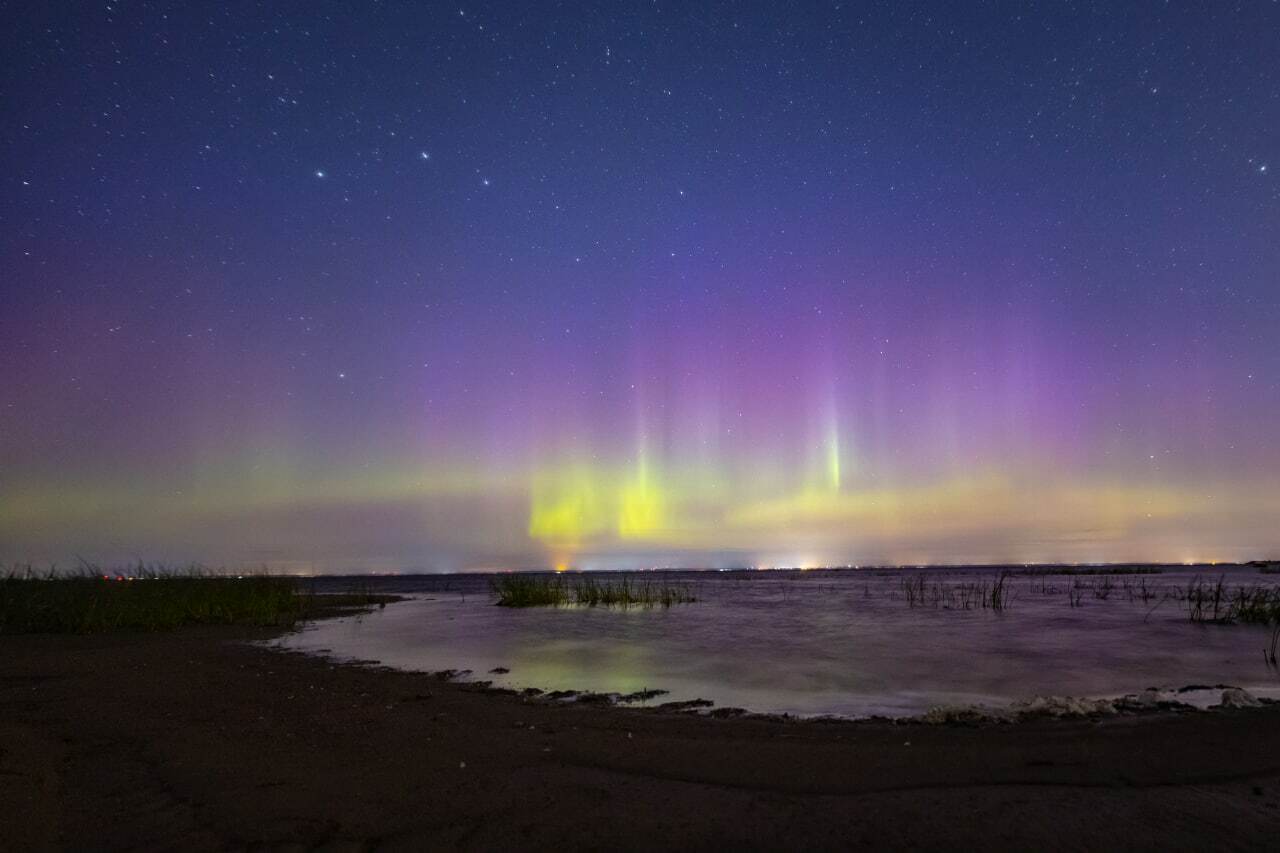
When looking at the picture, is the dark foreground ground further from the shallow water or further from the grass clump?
the grass clump

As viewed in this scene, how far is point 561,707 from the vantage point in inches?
368

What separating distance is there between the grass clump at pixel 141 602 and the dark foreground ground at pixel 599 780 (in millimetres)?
14871

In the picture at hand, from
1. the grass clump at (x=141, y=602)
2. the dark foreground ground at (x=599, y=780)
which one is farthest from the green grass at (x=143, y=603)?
the dark foreground ground at (x=599, y=780)

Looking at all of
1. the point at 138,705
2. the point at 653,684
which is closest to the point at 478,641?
the point at 653,684

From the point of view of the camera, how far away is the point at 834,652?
15.6 meters

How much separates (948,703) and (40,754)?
11.0 meters

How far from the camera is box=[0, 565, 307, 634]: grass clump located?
2083cm

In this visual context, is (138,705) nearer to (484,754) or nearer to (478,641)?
(484,754)

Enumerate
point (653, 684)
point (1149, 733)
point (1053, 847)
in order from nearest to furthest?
1. point (1053, 847)
2. point (1149, 733)
3. point (653, 684)

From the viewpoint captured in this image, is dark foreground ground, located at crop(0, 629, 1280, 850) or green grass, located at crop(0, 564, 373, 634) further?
green grass, located at crop(0, 564, 373, 634)

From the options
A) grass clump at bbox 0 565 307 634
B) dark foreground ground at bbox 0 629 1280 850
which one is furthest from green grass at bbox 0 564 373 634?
dark foreground ground at bbox 0 629 1280 850

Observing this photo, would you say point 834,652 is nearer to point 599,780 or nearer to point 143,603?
point 599,780

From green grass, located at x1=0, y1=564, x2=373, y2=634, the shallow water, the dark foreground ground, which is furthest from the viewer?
green grass, located at x1=0, y1=564, x2=373, y2=634

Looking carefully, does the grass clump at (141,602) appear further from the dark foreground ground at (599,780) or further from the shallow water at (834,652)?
the dark foreground ground at (599,780)
